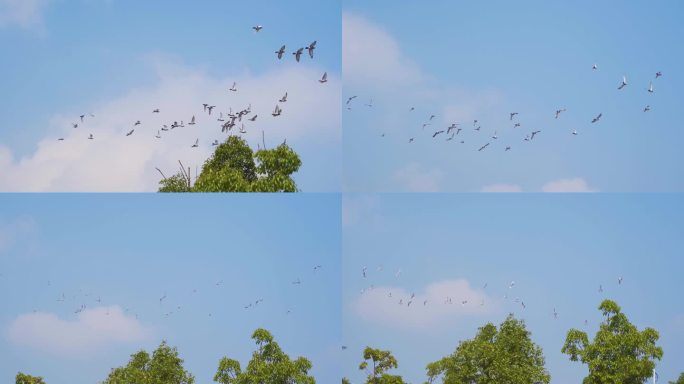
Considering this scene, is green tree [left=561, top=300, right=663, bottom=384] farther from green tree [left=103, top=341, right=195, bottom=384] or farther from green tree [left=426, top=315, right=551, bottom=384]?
green tree [left=103, top=341, right=195, bottom=384]

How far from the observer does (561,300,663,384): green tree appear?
13.6m

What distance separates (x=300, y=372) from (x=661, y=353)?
4.98 metres

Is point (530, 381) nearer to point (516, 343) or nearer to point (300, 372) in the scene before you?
point (516, 343)

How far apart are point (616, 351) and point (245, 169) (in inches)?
248

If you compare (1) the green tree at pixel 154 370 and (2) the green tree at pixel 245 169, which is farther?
(2) the green tree at pixel 245 169

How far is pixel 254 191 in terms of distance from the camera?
15.6 m

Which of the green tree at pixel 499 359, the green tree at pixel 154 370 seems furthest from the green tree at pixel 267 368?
the green tree at pixel 499 359

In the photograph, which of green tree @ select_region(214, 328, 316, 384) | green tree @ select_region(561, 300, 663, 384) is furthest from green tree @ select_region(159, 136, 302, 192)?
green tree @ select_region(561, 300, 663, 384)

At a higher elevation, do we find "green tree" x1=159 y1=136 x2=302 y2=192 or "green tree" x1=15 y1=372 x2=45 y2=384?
"green tree" x1=159 y1=136 x2=302 y2=192

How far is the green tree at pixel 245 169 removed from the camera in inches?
608

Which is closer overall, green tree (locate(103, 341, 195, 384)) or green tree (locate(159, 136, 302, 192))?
green tree (locate(103, 341, 195, 384))

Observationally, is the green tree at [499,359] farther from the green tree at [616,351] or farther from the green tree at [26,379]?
the green tree at [26,379]

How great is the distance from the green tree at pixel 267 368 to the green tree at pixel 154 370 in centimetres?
52

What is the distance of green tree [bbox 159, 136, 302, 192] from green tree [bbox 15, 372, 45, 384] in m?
3.78
